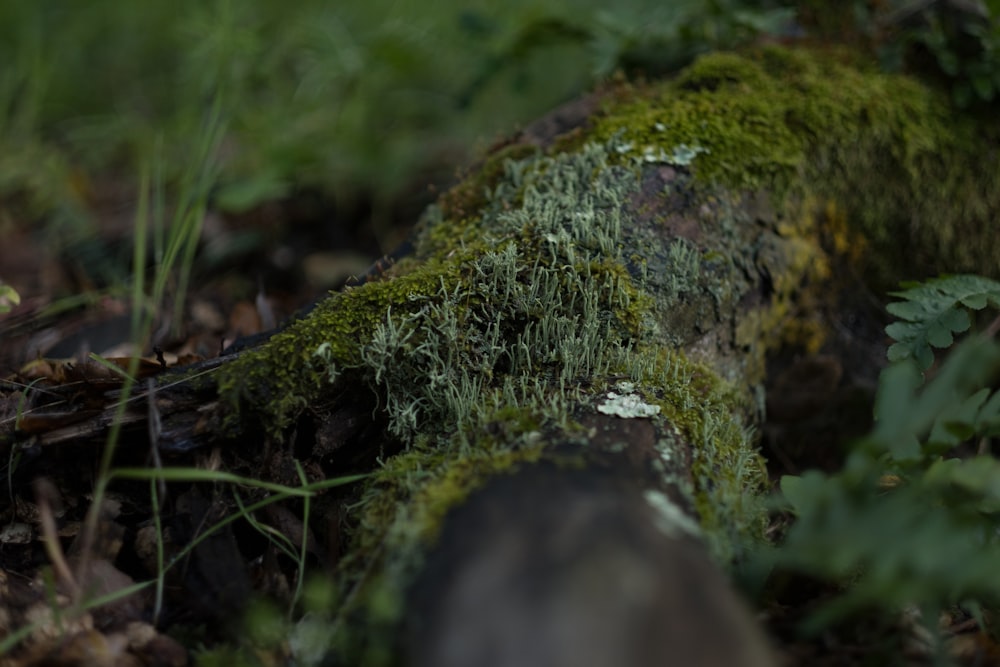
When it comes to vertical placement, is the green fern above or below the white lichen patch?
above

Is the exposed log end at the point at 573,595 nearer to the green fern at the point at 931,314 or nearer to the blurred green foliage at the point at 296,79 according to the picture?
the green fern at the point at 931,314

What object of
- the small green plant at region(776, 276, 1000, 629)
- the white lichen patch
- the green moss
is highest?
the green moss

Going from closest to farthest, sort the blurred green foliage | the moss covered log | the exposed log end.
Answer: the exposed log end → the moss covered log → the blurred green foliage

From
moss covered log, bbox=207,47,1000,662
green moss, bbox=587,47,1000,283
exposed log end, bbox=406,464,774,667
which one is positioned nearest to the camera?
exposed log end, bbox=406,464,774,667

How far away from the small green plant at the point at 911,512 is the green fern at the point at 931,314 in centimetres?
44

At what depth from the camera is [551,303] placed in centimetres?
223

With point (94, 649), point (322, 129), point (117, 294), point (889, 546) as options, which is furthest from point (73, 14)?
point (889, 546)

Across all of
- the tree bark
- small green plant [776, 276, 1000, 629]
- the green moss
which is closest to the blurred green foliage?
the green moss

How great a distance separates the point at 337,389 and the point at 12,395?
0.98 meters

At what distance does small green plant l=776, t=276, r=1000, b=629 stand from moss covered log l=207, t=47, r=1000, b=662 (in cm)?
25

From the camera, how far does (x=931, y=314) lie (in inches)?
91.3

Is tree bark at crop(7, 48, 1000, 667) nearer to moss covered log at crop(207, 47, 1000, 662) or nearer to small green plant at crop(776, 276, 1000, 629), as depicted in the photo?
moss covered log at crop(207, 47, 1000, 662)

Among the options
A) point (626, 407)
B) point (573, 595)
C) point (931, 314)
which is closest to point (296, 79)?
point (626, 407)

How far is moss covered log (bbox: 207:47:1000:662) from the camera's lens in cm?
181
